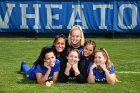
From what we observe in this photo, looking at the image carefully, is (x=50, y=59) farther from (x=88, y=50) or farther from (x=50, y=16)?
(x=50, y=16)

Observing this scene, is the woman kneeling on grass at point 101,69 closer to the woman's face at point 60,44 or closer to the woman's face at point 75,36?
the woman's face at point 75,36

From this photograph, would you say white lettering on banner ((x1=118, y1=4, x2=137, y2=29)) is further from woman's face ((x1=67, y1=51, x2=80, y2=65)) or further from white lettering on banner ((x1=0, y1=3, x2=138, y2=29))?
woman's face ((x1=67, y1=51, x2=80, y2=65))

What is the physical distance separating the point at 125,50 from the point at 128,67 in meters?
4.41

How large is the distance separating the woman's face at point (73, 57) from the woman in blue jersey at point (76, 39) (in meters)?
0.40

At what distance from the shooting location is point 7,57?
39.9ft

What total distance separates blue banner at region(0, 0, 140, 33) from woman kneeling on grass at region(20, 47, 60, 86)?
40.7 ft

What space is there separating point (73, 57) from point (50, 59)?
1.31ft

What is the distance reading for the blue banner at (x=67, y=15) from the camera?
20.0 meters

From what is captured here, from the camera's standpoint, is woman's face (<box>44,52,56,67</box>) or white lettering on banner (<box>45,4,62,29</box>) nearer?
woman's face (<box>44,52,56,67</box>)

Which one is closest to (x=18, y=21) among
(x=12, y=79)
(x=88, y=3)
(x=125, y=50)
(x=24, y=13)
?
(x=24, y=13)

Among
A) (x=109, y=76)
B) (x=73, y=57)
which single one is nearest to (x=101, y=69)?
(x=109, y=76)

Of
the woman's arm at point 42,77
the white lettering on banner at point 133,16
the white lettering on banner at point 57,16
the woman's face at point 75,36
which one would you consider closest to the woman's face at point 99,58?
the woman's face at point 75,36

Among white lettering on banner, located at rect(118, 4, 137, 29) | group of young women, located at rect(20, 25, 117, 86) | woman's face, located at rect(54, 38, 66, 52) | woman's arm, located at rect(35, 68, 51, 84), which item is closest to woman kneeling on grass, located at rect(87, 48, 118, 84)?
group of young women, located at rect(20, 25, 117, 86)

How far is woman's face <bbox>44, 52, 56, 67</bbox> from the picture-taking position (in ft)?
24.6
